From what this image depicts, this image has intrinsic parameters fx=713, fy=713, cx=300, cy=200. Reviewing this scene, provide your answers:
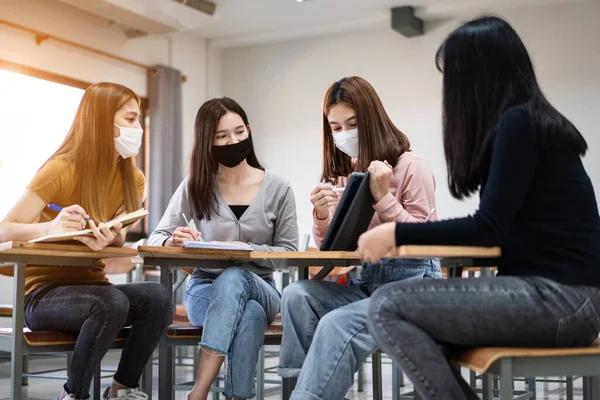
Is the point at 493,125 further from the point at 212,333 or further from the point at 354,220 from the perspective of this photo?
the point at 212,333

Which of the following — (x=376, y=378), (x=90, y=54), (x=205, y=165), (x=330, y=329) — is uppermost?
(x=90, y=54)

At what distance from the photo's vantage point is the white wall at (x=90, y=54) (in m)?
5.42

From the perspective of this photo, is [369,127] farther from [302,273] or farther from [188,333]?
[188,333]

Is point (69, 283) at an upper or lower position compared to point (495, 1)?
lower

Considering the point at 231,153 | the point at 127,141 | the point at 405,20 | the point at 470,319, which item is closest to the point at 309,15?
the point at 405,20

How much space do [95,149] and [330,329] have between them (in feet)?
3.56

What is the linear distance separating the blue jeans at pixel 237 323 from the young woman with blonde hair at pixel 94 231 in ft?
0.73

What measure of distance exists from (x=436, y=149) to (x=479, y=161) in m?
5.05

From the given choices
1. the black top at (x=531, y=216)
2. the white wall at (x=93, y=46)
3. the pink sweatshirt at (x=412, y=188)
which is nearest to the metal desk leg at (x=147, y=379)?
A: the pink sweatshirt at (x=412, y=188)

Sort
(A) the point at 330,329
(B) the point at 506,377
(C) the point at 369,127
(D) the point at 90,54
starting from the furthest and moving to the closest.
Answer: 1. (D) the point at 90,54
2. (C) the point at 369,127
3. (A) the point at 330,329
4. (B) the point at 506,377

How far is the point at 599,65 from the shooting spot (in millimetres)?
5906

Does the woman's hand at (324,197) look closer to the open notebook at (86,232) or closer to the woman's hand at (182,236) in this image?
the woman's hand at (182,236)

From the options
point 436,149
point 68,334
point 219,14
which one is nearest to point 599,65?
point 436,149

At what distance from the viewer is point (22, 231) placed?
2.06 meters
